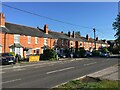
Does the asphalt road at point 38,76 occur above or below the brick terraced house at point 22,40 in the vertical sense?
below

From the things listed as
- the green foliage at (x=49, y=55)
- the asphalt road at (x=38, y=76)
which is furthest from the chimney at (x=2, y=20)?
the asphalt road at (x=38, y=76)

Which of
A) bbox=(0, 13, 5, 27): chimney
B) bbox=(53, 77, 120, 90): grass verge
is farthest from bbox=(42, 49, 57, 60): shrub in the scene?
bbox=(53, 77, 120, 90): grass verge

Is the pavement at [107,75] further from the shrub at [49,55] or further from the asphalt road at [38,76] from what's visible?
the shrub at [49,55]

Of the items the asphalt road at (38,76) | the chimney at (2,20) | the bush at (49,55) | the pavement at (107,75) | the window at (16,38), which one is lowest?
the asphalt road at (38,76)

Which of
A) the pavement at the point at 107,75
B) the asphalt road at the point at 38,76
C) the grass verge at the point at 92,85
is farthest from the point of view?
the pavement at the point at 107,75

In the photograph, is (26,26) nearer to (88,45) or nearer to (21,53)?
(21,53)

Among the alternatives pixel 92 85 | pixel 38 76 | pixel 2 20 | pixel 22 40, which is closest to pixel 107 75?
pixel 38 76

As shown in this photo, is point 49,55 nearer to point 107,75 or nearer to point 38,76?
point 38,76

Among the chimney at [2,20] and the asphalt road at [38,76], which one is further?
the chimney at [2,20]

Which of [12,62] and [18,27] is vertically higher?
[18,27]

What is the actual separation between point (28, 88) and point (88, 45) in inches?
3408

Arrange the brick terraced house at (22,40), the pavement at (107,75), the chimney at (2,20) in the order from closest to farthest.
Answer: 1. the pavement at (107,75)
2. the brick terraced house at (22,40)
3. the chimney at (2,20)

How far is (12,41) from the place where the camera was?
46531 mm

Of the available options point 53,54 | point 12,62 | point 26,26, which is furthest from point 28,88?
point 26,26
